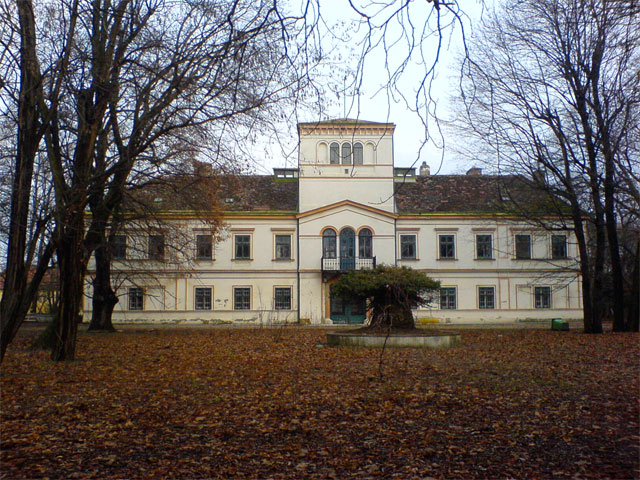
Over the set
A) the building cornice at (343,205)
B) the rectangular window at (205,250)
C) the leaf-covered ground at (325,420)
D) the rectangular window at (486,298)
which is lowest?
the leaf-covered ground at (325,420)

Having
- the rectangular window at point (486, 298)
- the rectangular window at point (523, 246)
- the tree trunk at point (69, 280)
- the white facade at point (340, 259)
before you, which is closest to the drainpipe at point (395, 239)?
the white facade at point (340, 259)

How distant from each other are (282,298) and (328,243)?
173 inches

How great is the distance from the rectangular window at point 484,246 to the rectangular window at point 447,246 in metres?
1.52

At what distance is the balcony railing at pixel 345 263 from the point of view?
34844 mm

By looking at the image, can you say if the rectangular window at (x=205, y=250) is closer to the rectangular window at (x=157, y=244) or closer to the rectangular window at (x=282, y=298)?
the rectangular window at (x=282, y=298)

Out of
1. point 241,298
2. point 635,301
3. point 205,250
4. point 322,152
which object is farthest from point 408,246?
point 635,301

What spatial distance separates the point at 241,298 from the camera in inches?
1399

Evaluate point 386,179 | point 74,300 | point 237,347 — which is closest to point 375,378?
point 74,300

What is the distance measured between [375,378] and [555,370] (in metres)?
3.53

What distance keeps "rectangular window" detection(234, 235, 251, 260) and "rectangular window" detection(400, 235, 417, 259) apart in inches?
373

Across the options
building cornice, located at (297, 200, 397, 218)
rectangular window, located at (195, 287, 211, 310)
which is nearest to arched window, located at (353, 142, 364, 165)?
building cornice, located at (297, 200, 397, 218)

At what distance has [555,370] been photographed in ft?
35.8

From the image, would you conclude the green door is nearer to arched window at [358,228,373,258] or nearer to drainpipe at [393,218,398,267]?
arched window at [358,228,373,258]

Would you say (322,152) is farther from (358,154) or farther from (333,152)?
(358,154)
